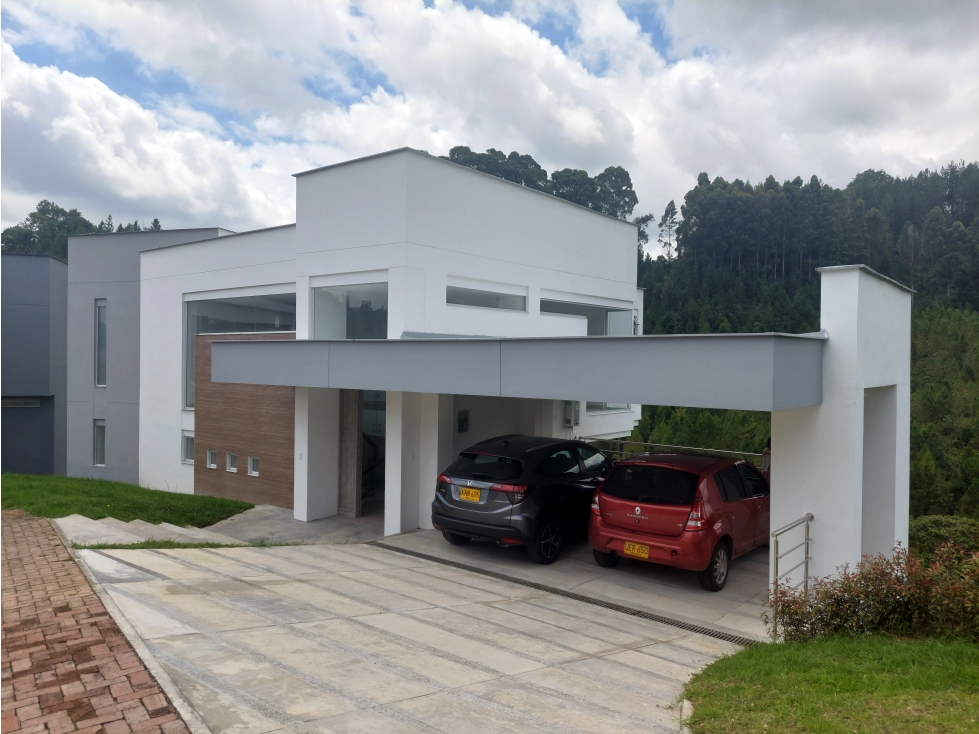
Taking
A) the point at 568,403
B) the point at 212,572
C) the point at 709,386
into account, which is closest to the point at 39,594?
the point at 212,572

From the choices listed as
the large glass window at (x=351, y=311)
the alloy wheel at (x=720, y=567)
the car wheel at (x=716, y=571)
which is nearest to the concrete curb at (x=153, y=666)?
the car wheel at (x=716, y=571)

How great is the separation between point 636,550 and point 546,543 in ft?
4.91

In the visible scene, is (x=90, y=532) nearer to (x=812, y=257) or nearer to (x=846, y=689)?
(x=846, y=689)

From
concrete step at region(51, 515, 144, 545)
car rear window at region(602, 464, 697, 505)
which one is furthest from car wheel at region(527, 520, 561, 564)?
concrete step at region(51, 515, 144, 545)

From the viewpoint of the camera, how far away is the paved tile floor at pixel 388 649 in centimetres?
449

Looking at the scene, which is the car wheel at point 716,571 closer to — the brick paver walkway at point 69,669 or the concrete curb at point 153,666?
the concrete curb at point 153,666

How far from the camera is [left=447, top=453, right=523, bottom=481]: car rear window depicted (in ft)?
30.8

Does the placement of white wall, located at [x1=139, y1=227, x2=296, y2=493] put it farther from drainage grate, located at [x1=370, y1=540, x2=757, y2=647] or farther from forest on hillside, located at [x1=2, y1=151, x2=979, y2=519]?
forest on hillside, located at [x1=2, y1=151, x2=979, y2=519]

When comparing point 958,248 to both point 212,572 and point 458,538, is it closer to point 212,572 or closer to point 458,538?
point 458,538

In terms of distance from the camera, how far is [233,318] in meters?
17.3

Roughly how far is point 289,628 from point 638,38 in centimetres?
1625

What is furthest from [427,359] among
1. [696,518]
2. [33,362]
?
[33,362]

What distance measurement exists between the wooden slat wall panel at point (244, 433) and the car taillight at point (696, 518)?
9326mm

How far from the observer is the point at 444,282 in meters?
12.8
